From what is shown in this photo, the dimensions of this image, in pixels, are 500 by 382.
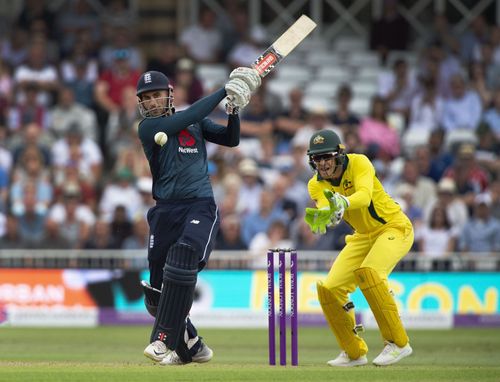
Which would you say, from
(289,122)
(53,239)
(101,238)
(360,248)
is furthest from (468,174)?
(360,248)

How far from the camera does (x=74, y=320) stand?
1517 centimetres

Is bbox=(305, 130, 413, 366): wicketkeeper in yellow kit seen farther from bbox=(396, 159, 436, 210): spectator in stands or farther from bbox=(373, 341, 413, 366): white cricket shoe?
bbox=(396, 159, 436, 210): spectator in stands

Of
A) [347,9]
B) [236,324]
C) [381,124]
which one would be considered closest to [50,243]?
[236,324]

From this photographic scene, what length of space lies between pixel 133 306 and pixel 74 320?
761mm

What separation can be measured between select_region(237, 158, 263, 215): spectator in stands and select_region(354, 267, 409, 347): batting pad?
7.01 metres

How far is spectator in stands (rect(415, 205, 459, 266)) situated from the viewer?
15.4m

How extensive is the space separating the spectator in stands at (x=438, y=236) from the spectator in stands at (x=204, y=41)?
498 cm

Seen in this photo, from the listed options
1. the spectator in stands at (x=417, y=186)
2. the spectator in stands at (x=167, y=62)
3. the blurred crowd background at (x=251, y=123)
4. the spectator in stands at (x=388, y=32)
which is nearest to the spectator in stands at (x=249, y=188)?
the blurred crowd background at (x=251, y=123)

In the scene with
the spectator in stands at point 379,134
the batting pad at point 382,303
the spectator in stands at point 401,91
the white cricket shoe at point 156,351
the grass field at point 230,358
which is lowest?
the grass field at point 230,358

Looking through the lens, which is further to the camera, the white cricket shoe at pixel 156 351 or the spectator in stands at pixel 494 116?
the spectator in stands at pixel 494 116

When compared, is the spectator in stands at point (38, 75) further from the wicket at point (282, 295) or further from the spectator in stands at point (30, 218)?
the wicket at point (282, 295)

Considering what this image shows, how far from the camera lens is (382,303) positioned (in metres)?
8.89

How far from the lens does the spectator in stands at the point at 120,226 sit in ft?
50.8

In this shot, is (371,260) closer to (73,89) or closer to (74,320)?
(74,320)
